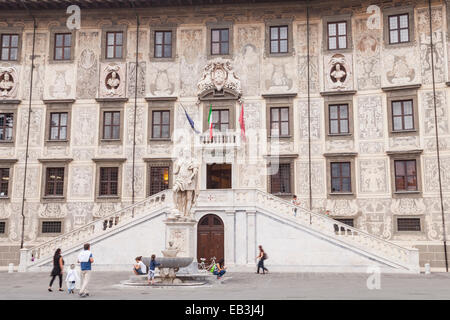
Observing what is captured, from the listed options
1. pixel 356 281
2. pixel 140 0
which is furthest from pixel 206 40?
pixel 356 281

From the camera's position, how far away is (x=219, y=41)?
2842 cm

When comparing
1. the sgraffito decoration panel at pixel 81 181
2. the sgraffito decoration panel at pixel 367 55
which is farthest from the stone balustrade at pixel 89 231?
the sgraffito decoration panel at pixel 367 55

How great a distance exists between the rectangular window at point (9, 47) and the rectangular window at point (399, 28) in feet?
70.2

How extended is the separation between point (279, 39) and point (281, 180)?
8.04 metres

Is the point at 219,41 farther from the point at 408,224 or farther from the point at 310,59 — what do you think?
the point at 408,224

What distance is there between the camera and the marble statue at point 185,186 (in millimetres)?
18000

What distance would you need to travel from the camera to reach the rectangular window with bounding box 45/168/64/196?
2775 cm

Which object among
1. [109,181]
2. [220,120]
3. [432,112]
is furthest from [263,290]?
[432,112]

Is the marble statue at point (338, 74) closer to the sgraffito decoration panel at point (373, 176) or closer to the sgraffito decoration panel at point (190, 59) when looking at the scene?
the sgraffito decoration panel at point (373, 176)

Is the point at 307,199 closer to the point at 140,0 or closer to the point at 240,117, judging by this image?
the point at 240,117

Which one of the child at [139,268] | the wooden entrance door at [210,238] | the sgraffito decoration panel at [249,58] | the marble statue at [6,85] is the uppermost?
the sgraffito decoration panel at [249,58]

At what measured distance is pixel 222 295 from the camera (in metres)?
13.6

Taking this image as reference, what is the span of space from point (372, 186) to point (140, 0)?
16.5 metres

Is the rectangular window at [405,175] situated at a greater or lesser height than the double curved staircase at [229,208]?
greater
